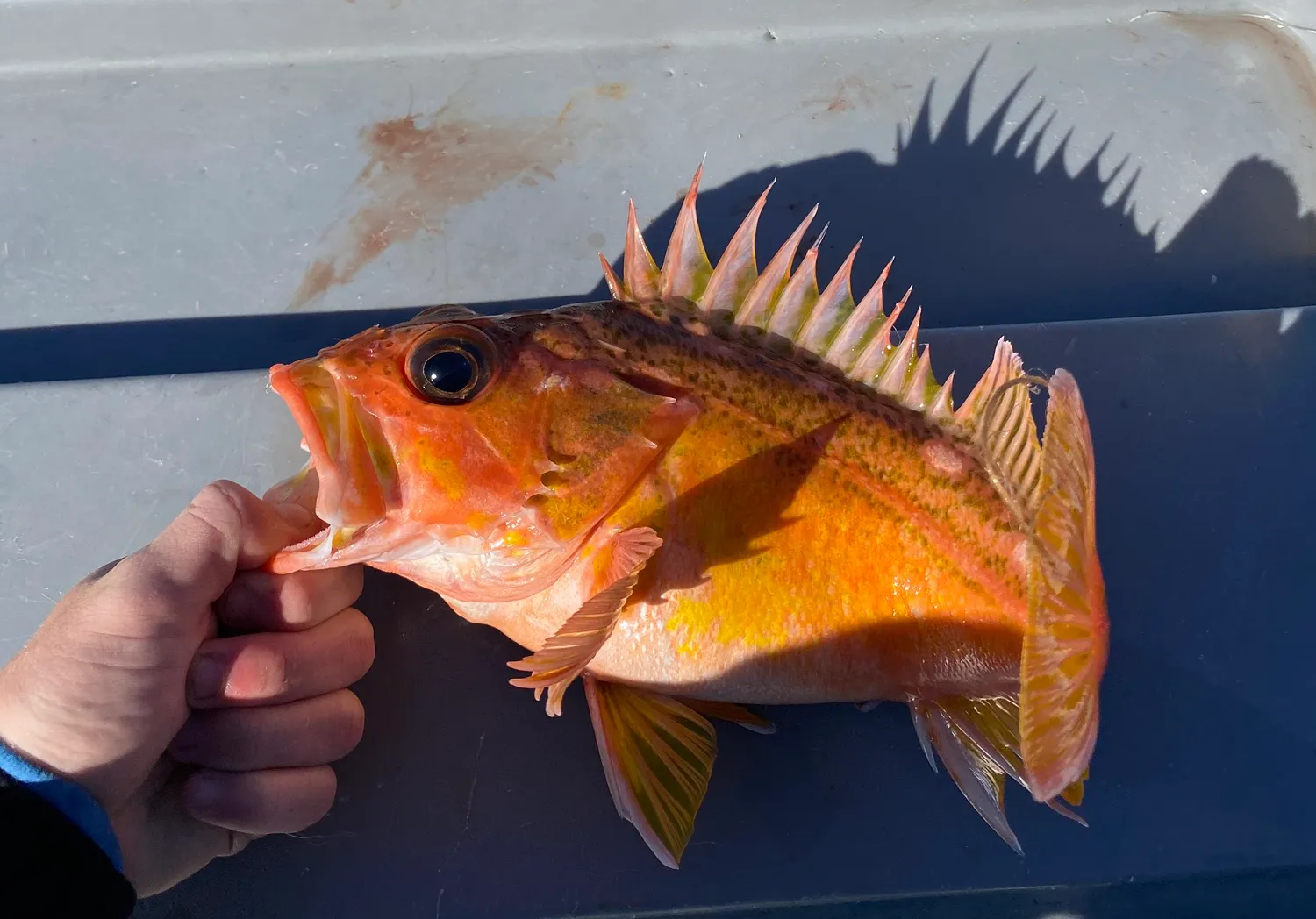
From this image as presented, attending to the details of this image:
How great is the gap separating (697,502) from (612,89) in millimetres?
1623

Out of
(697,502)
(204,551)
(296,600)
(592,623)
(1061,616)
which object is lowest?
(296,600)

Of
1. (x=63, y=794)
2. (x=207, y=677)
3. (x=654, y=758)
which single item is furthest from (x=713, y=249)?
(x=63, y=794)

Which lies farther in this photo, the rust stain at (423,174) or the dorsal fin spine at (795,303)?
the rust stain at (423,174)

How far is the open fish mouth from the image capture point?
4.66 ft

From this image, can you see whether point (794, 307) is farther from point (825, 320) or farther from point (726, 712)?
point (726, 712)

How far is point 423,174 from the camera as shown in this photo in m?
2.50

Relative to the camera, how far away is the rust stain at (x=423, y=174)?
2.43 meters

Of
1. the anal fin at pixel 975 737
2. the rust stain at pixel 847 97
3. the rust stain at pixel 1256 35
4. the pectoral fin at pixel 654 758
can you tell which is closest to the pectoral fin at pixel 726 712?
the pectoral fin at pixel 654 758

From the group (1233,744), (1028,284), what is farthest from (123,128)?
(1233,744)

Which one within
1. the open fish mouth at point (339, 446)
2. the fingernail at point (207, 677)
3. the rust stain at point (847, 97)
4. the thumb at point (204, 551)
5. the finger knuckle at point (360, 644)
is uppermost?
the rust stain at point (847, 97)

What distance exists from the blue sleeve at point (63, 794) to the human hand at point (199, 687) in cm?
2

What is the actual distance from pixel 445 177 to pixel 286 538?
1294 millimetres

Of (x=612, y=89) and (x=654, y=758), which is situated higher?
Result: (x=612, y=89)

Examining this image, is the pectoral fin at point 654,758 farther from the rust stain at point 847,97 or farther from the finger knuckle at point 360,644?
the rust stain at point 847,97
